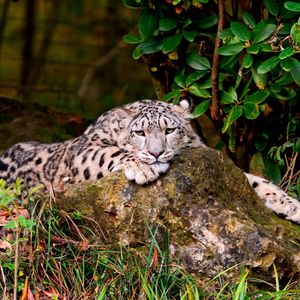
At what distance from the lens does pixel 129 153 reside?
248 inches

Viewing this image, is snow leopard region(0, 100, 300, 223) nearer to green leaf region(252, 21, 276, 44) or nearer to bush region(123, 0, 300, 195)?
bush region(123, 0, 300, 195)

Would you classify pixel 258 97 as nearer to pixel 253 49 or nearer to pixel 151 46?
pixel 253 49

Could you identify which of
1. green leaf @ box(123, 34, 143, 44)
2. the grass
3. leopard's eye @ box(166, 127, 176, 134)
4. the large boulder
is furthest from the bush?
the grass

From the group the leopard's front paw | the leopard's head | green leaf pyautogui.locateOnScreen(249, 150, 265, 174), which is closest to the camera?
the leopard's front paw

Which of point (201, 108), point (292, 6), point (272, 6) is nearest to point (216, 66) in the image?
point (201, 108)

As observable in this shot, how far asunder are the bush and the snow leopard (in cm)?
31

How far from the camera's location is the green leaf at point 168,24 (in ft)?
21.9

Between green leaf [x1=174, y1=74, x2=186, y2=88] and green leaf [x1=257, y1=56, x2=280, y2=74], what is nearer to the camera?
green leaf [x1=257, y1=56, x2=280, y2=74]

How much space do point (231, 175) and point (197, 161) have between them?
286 millimetres

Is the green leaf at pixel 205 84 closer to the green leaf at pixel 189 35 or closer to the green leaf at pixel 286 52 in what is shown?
the green leaf at pixel 189 35

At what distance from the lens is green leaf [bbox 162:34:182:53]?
6634mm

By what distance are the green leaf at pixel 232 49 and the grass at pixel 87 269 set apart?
1.33 meters

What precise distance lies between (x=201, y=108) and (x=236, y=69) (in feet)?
1.66

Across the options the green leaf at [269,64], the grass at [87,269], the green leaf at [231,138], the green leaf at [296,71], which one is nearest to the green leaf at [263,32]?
the green leaf at [269,64]
